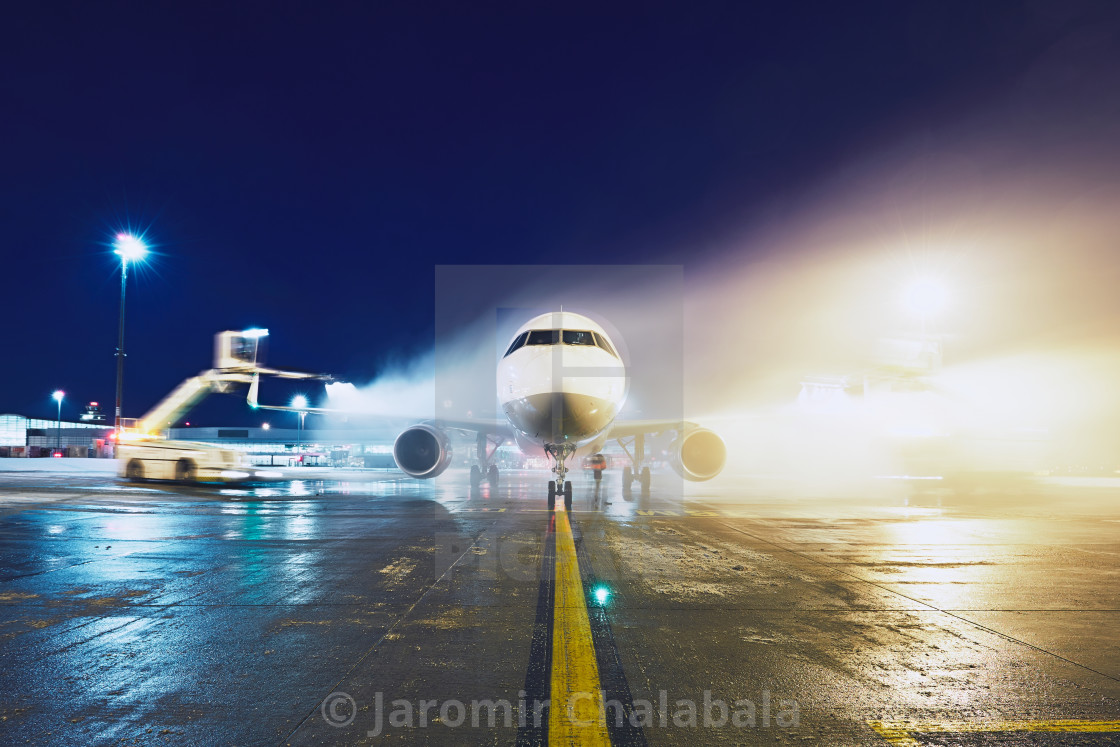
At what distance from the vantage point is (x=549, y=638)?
4477mm

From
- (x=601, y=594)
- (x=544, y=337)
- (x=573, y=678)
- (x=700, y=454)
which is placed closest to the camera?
(x=573, y=678)

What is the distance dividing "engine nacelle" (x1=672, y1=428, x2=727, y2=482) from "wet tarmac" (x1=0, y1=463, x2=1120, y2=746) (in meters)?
6.42

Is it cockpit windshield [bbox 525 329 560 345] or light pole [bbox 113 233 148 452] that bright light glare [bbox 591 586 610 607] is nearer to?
cockpit windshield [bbox 525 329 560 345]

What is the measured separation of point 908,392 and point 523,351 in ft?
69.7

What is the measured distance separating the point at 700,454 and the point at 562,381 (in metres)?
6.43

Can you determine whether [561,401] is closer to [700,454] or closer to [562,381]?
[562,381]

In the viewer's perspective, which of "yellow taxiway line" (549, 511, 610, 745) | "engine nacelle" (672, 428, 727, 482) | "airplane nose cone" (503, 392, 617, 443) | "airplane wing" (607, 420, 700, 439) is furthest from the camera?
"airplane wing" (607, 420, 700, 439)

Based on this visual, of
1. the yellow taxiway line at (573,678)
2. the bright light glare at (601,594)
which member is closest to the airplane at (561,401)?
the bright light glare at (601,594)

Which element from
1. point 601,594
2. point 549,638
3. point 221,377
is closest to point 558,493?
point 601,594

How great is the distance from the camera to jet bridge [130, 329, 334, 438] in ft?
72.5

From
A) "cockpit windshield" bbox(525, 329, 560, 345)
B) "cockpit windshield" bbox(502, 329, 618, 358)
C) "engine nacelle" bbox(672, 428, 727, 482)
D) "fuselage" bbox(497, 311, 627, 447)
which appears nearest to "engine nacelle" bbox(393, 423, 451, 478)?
"fuselage" bbox(497, 311, 627, 447)

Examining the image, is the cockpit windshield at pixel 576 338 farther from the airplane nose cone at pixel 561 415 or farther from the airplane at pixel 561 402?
the airplane nose cone at pixel 561 415

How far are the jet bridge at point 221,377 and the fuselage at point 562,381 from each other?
12284 millimetres

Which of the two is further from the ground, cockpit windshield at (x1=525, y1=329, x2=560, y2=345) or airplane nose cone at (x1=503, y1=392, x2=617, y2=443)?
cockpit windshield at (x1=525, y1=329, x2=560, y2=345)
